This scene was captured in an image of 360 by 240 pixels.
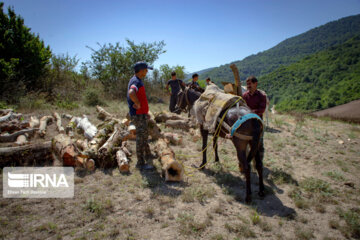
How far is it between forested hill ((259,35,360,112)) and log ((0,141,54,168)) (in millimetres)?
35436

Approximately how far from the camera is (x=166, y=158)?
401 cm

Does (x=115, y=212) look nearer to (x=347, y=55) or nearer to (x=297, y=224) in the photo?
(x=297, y=224)

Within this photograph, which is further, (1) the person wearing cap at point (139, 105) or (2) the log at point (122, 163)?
(2) the log at point (122, 163)

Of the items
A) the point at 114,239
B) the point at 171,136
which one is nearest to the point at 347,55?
the point at 171,136

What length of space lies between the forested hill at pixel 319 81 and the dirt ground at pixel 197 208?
32.8 m

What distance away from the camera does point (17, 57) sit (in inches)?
401

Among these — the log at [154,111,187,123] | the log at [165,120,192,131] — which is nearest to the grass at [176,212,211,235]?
the log at [165,120,192,131]

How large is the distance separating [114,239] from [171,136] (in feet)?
12.3

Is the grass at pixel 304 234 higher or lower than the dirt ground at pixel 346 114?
lower

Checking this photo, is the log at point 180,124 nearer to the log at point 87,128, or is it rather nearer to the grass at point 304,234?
the log at point 87,128

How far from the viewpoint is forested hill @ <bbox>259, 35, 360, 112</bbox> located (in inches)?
1320

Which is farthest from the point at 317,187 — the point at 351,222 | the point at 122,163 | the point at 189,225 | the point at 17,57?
the point at 17,57

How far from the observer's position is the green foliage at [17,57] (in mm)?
9289

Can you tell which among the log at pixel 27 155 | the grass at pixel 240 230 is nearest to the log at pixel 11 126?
the log at pixel 27 155
